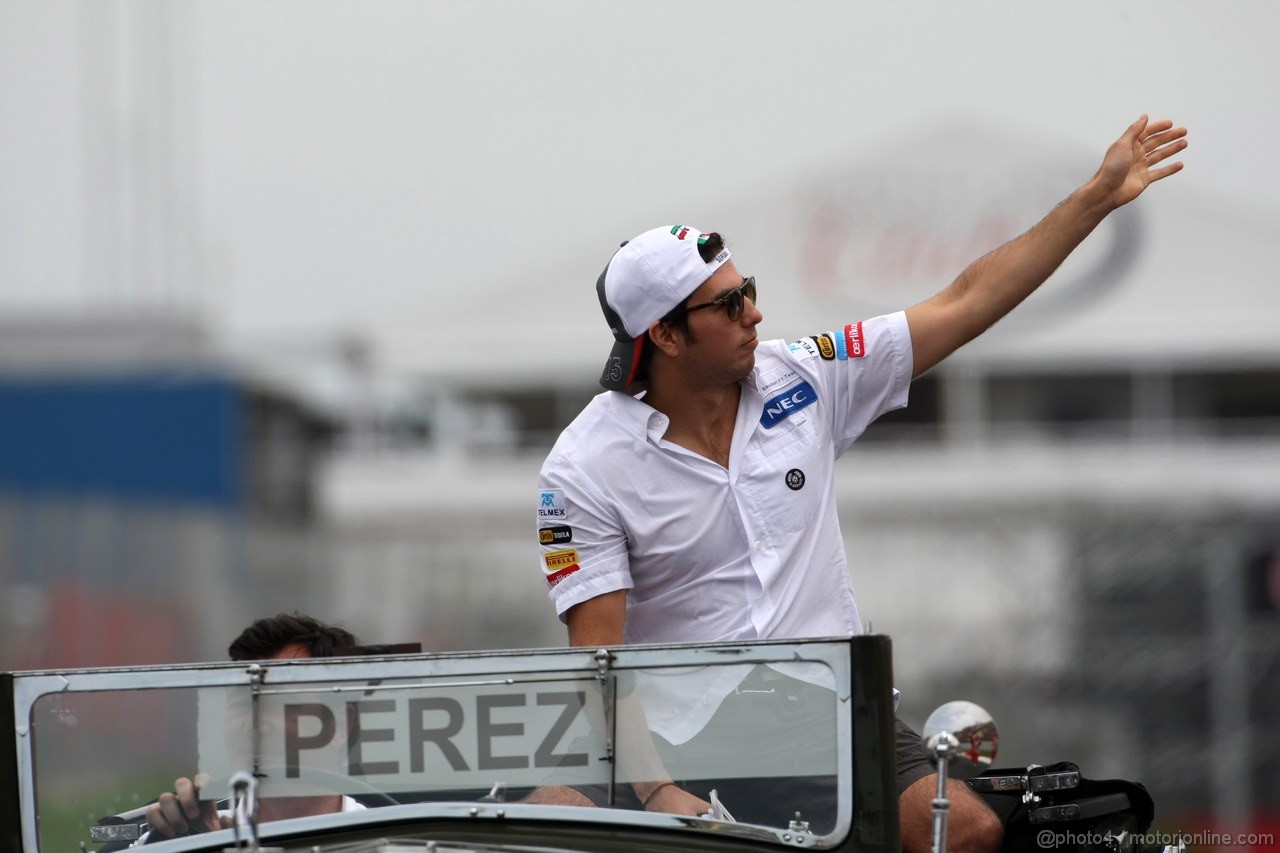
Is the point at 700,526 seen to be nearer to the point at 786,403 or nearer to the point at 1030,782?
the point at 786,403

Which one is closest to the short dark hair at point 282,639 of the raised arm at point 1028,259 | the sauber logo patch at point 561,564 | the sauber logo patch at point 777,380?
the sauber logo patch at point 561,564

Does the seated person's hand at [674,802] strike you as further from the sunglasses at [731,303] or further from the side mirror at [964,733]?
the sunglasses at [731,303]

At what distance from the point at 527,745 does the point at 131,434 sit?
1096 inches

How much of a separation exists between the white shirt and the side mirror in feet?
2.09

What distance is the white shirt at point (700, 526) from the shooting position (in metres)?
3.89

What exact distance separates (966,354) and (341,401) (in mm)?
14732

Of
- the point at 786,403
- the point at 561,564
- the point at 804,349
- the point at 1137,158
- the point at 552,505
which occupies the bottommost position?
the point at 561,564

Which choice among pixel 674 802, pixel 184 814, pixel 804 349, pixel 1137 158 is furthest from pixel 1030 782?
pixel 184 814

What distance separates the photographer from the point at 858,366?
163 inches

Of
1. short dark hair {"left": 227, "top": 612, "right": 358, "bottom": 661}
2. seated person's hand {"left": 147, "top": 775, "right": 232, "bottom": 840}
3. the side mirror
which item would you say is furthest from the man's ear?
seated person's hand {"left": 147, "top": 775, "right": 232, "bottom": 840}

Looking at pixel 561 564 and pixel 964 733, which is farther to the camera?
pixel 561 564

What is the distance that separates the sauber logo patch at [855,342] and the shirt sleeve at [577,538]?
673mm

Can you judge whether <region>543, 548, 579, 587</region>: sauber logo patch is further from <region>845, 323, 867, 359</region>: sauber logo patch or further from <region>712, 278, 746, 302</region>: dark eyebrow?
<region>845, 323, 867, 359</region>: sauber logo patch

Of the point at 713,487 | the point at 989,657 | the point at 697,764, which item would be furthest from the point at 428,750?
the point at 989,657
